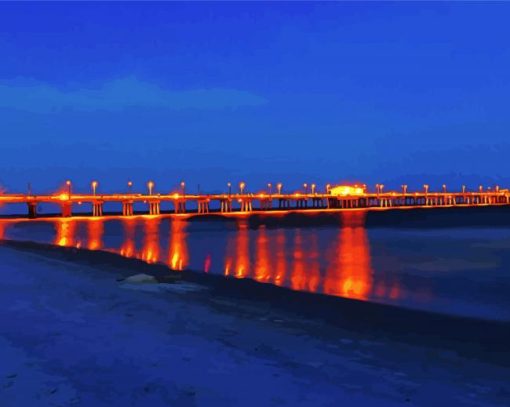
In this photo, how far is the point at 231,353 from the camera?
6.46 meters

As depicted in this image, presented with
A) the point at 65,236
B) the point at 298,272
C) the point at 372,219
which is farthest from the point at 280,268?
the point at 372,219

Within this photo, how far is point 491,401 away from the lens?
510cm

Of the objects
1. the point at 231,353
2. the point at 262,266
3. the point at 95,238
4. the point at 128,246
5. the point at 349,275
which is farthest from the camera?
the point at 95,238

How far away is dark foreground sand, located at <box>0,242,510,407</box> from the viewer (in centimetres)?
507

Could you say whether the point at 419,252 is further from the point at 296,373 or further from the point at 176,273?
the point at 296,373

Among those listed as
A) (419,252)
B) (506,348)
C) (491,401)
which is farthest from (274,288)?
(419,252)

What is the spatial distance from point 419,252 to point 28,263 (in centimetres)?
1941

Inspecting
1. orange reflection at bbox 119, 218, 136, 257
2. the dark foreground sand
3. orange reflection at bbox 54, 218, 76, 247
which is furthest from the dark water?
Result: orange reflection at bbox 54, 218, 76, 247

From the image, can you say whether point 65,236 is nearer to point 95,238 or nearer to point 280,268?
point 95,238

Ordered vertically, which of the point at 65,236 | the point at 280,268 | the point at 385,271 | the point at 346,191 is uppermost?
the point at 346,191

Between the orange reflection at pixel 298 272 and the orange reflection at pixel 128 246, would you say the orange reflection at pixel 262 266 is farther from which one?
the orange reflection at pixel 128 246

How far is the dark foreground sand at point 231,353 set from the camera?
16.6 ft

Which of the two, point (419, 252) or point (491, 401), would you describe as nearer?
point (491, 401)

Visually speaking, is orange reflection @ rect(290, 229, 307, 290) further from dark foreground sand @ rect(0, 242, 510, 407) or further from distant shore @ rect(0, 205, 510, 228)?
distant shore @ rect(0, 205, 510, 228)
